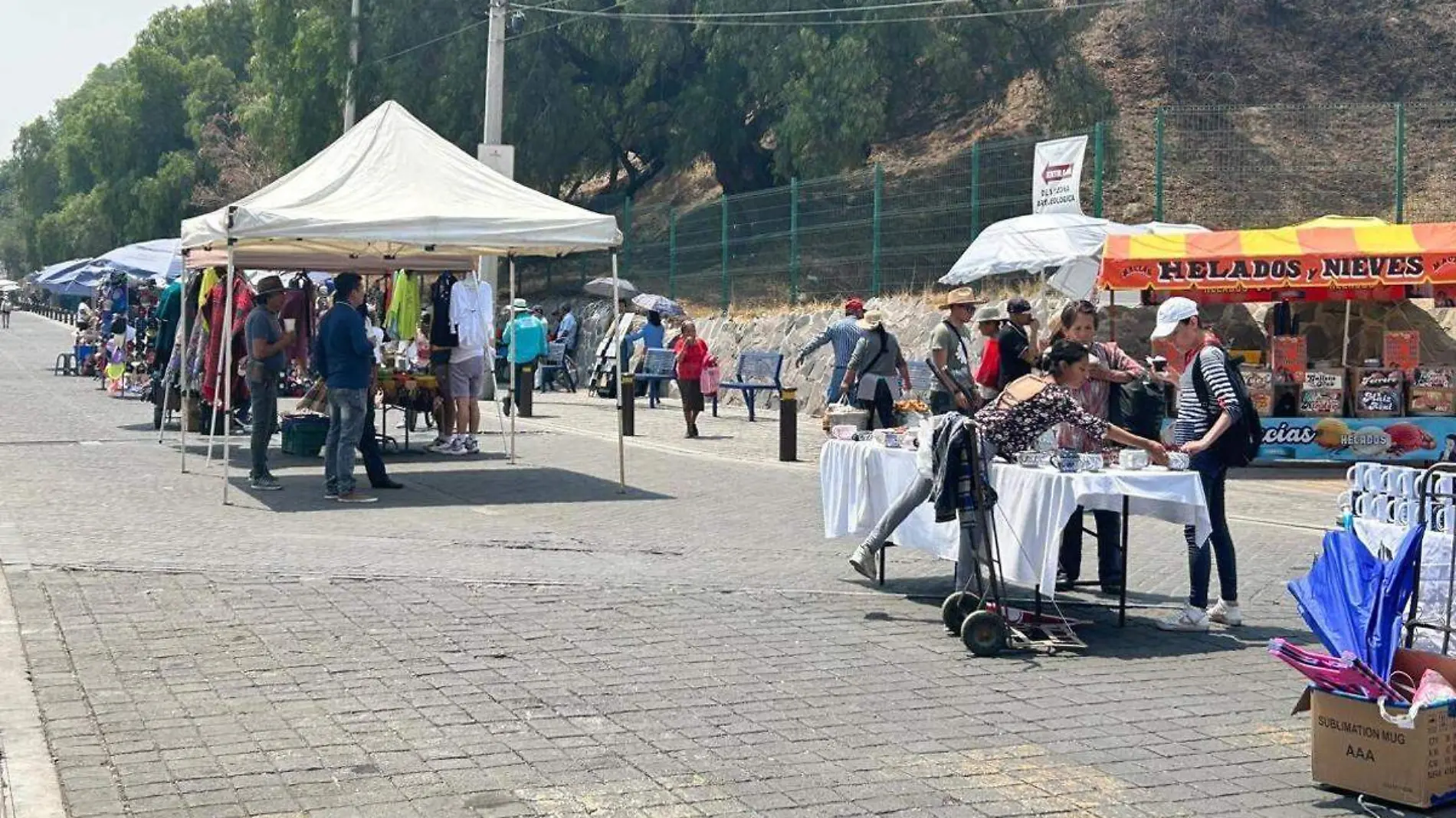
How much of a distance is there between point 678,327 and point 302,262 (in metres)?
14.5

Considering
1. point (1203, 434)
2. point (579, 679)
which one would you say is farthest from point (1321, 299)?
point (579, 679)

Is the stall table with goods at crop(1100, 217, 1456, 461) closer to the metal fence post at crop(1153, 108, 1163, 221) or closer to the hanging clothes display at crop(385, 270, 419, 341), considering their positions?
the metal fence post at crop(1153, 108, 1163, 221)

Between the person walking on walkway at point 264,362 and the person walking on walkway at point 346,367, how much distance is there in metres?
0.62

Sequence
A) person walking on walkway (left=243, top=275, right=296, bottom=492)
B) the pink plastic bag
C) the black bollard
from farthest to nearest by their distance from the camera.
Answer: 1. the pink plastic bag
2. the black bollard
3. person walking on walkway (left=243, top=275, right=296, bottom=492)

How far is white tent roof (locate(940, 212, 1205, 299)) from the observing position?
818 inches

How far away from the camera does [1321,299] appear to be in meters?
19.3

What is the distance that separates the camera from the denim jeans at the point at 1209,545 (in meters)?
9.41

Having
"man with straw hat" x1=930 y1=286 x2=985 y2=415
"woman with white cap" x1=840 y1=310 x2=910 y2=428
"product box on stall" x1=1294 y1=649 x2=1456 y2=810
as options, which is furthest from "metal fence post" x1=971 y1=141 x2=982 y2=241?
"product box on stall" x1=1294 y1=649 x2=1456 y2=810

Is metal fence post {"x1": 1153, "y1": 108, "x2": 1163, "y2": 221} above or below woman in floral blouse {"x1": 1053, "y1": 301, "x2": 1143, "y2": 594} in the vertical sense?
above

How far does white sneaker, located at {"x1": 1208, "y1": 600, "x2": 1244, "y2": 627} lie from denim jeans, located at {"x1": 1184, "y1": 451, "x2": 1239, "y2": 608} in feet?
0.11

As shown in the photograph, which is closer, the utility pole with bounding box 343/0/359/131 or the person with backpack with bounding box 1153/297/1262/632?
the person with backpack with bounding box 1153/297/1262/632

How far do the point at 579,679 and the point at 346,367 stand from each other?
23.8 feet

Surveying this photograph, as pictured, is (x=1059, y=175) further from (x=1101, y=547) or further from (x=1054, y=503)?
(x=1054, y=503)

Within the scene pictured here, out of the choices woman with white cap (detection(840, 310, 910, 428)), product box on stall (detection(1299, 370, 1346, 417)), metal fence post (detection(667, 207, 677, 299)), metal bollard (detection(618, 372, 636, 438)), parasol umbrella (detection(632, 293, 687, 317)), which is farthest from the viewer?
metal fence post (detection(667, 207, 677, 299))
